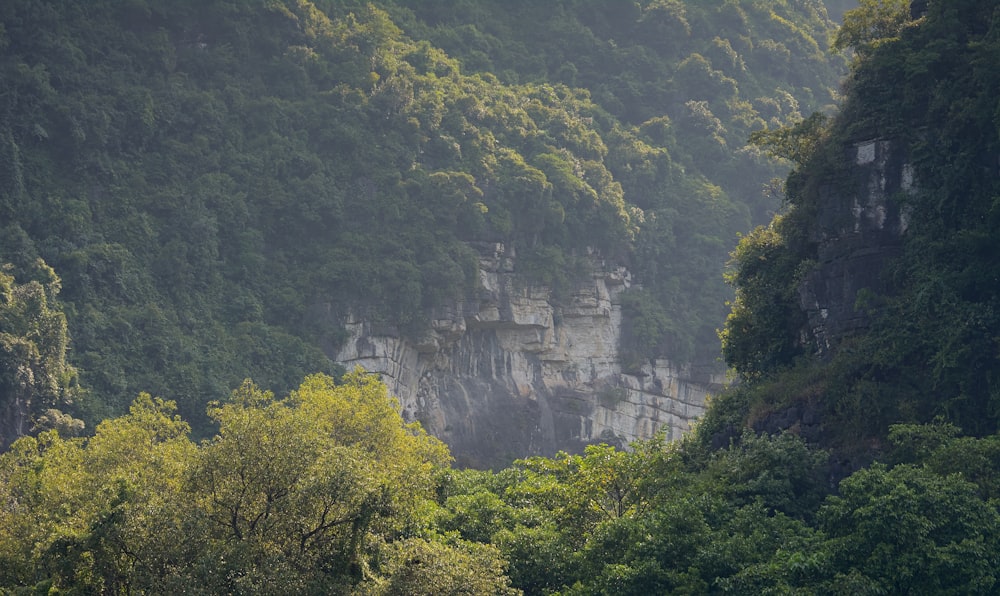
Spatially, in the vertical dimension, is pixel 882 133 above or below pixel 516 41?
below

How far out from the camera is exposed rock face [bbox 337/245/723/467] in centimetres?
5181

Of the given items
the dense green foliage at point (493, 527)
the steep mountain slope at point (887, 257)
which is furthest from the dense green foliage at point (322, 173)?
the steep mountain slope at point (887, 257)

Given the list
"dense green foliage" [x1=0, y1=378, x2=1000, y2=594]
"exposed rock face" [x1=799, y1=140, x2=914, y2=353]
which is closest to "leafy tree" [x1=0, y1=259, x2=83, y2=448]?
"dense green foliage" [x1=0, y1=378, x2=1000, y2=594]

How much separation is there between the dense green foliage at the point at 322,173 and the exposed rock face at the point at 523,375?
936mm

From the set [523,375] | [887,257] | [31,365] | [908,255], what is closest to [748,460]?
[908,255]

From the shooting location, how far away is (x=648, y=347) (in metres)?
59.6

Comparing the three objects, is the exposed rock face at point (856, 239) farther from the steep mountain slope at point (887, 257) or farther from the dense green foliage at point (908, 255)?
the dense green foliage at point (908, 255)

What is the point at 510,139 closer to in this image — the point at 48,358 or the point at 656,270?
the point at 656,270

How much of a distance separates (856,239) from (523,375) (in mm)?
26535

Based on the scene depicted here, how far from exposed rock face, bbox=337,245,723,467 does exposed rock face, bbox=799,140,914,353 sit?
885 inches

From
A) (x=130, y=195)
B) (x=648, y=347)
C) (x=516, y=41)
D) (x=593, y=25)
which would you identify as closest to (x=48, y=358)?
(x=130, y=195)

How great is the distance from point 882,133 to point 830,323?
14.8ft

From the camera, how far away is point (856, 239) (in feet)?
102

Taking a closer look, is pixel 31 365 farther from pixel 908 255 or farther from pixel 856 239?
pixel 908 255
